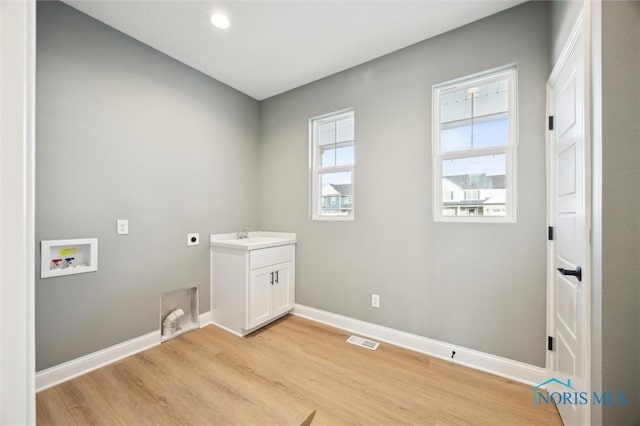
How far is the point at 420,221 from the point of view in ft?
7.79

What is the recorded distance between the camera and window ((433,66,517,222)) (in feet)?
6.78

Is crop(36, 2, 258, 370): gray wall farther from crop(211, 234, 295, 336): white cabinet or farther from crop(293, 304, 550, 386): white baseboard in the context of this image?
crop(293, 304, 550, 386): white baseboard

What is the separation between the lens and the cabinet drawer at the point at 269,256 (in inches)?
105

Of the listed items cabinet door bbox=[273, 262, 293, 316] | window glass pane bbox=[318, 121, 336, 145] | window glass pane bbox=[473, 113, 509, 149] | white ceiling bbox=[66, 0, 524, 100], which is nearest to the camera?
white ceiling bbox=[66, 0, 524, 100]

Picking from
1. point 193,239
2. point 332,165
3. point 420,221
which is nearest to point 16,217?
point 420,221

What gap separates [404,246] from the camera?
2465 mm

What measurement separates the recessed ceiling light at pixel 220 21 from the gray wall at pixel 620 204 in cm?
236

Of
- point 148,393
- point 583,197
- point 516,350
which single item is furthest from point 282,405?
point 583,197

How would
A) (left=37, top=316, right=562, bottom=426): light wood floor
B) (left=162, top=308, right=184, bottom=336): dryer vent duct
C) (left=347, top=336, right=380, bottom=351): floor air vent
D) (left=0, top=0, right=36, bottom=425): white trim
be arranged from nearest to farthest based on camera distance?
1. (left=0, top=0, right=36, bottom=425): white trim
2. (left=37, top=316, right=562, bottom=426): light wood floor
3. (left=347, top=336, right=380, bottom=351): floor air vent
4. (left=162, top=308, right=184, bottom=336): dryer vent duct

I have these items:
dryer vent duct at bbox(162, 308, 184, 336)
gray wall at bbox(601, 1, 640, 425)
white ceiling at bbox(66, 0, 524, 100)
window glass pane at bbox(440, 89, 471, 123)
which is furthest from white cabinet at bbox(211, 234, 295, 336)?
gray wall at bbox(601, 1, 640, 425)

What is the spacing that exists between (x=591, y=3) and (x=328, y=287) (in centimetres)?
280

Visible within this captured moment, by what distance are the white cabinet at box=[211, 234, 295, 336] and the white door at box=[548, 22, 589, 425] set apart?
2.41 metres

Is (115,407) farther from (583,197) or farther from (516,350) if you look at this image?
(583,197)

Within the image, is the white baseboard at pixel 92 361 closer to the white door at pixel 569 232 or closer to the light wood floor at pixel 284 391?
the light wood floor at pixel 284 391
